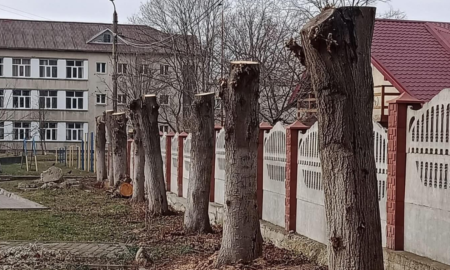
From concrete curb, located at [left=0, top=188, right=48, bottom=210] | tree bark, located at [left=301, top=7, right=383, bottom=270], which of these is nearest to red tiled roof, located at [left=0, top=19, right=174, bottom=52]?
concrete curb, located at [left=0, top=188, right=48, bottom=210]

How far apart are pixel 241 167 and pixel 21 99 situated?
52.3m

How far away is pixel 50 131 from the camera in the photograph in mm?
58969

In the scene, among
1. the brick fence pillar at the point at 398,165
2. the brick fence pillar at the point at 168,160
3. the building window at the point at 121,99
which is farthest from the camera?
the building window at the point at 121,99

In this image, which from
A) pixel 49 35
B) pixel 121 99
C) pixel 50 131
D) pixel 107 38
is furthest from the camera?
pixel 107 38

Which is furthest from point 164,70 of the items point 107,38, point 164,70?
point 107,38

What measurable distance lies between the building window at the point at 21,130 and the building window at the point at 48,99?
2213mm

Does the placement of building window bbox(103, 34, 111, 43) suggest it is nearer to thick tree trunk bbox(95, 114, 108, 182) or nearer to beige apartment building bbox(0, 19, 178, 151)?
beige apartment building bbox(0, 19, 178, 151)

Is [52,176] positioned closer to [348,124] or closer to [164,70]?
[164,70]

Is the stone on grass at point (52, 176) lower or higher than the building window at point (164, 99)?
lower

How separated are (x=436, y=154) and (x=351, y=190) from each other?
6.91 ft

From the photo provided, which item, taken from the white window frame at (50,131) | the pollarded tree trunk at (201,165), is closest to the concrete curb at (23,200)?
the pollarded tree trunk at (201,165)

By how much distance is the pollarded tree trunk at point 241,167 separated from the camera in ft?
29.0

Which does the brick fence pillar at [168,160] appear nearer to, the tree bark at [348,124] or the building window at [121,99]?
the tree bark at [348,124]

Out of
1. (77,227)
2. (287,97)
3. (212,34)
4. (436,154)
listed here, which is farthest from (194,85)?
(436,154)
